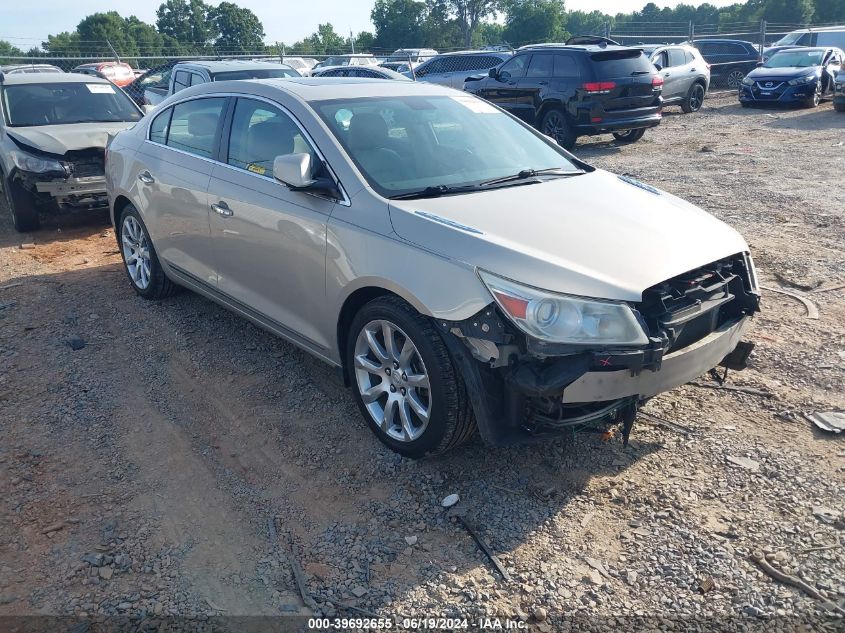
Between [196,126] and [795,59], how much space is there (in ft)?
61.9

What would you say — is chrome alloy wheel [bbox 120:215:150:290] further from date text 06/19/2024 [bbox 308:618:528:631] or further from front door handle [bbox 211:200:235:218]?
date text 06/19/2024 [bbox 308:618:528:631]

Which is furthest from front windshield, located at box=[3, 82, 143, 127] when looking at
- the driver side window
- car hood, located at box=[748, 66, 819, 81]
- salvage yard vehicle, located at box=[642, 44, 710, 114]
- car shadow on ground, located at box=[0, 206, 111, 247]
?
car hood, located at box=[748, 66, 819, 81]

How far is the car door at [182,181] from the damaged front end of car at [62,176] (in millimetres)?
2951

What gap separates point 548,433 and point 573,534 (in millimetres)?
449

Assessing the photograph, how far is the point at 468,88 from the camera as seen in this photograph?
15.2m

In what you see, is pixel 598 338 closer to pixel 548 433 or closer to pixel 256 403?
pixel 548 433

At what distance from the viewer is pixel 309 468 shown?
12.0 feet

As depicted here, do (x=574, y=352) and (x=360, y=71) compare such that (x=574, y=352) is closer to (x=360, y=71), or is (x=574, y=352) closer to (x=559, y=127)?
(x=559, y=127)

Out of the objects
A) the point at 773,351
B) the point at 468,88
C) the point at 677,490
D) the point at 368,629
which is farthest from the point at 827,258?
the point at 468,88

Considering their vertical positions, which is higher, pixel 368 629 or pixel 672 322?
pixel 672 322

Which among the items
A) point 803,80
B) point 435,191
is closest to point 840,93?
point 803,80

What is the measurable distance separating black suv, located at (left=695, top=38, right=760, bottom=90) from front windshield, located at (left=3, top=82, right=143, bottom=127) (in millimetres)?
20618

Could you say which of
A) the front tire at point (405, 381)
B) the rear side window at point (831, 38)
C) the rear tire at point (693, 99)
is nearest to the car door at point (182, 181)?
the front tire at point (405, 381)

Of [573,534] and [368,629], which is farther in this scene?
[573,534]
